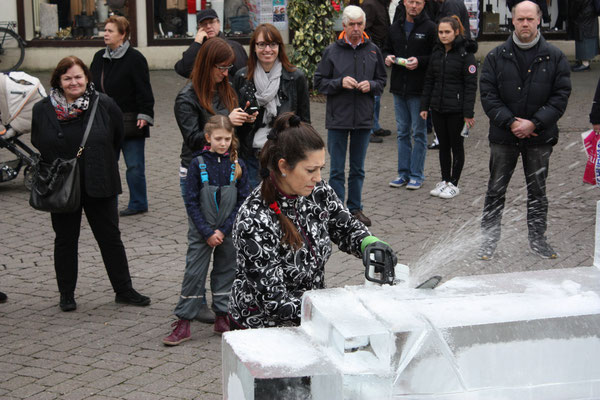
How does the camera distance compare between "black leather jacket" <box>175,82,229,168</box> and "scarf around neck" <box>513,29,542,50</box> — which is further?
"scarf around neck" <box>513,29,542,50</box>

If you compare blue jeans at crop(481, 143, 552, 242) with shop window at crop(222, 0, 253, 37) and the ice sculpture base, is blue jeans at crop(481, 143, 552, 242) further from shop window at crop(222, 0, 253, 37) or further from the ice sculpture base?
shop window at crop(222, 0, 253, 37)

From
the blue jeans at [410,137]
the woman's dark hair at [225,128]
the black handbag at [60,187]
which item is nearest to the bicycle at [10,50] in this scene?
the blue jeans at [410,137]

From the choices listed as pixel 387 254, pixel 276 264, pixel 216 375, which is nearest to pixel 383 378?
pixel 387 254

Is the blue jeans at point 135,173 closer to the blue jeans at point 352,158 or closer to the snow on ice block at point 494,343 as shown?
the blue jeans at point 352,158

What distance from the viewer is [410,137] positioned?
10.5 metres

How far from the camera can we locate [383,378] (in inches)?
110

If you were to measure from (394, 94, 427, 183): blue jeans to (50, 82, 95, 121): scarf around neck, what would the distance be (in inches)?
179

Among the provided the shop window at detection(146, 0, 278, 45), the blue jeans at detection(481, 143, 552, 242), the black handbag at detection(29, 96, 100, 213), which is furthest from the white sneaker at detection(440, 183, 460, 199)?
the shop window at detection(146, 0, 278, 45)

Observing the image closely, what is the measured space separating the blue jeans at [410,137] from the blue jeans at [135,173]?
119 inches

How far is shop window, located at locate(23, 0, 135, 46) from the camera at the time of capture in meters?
17.1

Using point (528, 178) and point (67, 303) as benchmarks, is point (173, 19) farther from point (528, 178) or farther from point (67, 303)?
point (67, 303)

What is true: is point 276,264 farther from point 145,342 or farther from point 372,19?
point 372,19

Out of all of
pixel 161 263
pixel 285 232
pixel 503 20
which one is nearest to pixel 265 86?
pixel 161 263

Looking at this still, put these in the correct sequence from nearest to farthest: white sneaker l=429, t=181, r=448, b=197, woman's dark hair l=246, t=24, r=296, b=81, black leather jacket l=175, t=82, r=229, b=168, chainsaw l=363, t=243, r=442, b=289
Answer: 1. chainsaw l=363, t=243, r=442, b=289
2. black leather jacket l=175, t=82, r=229, b=168
3. woman's dark hair l=246, t=24, r=296, b=81
4. white sneaker l=429, t=181, r=448, b=197
